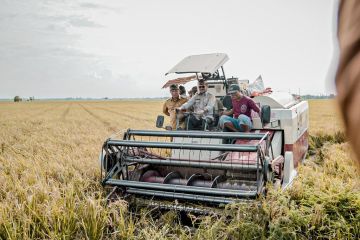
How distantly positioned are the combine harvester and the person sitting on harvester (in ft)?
0.64

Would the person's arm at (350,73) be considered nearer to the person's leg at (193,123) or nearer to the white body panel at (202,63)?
the white body panel at (202,63)

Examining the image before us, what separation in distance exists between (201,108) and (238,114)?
69cm

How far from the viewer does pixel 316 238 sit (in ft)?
12.5

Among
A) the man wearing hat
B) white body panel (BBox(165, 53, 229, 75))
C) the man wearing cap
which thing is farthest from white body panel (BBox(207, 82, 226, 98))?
the man wearing cap

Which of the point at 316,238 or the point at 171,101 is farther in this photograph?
the point at 171,101

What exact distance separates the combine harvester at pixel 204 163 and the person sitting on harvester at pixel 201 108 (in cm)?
19

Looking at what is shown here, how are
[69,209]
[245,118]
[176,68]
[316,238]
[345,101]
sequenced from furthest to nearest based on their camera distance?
[176,68], [245,118], [69,209], [316,238], [345,101]

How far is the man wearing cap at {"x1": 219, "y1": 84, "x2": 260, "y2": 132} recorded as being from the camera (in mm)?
6180

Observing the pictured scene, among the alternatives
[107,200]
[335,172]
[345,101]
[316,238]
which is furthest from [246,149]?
[345,101]

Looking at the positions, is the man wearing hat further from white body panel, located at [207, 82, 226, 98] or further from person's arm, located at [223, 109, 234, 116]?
person's arm, located at [223, 109, 234, 116]

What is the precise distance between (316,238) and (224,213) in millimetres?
949

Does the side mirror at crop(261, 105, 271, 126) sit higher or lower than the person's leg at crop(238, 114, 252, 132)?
higher

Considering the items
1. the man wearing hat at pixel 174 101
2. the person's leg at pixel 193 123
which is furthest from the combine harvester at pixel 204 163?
the man wearing hat at pixel 174 101

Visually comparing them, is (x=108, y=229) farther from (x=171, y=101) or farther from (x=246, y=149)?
(x=171, y=101)
